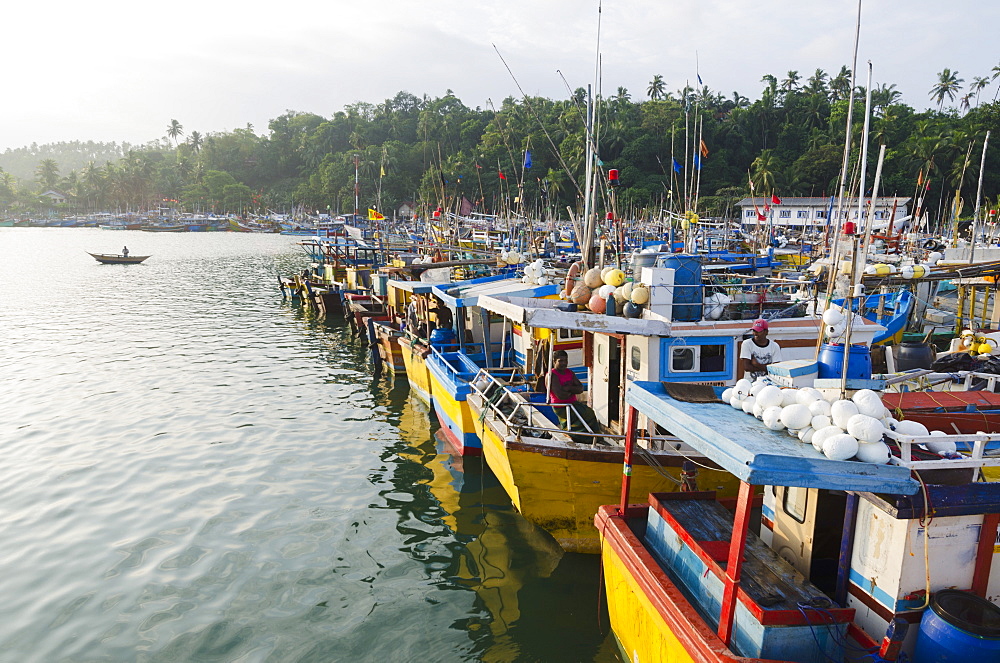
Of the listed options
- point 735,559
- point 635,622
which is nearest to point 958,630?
point 735,559

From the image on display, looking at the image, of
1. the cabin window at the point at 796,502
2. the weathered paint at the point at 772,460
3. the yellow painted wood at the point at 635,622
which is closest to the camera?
the weathered paint at the point at 772,460

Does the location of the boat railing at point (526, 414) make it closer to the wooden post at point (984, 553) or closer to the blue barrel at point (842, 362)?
the blue barrel at point (842, 362)

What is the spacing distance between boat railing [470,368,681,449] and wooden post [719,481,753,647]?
11.1ft

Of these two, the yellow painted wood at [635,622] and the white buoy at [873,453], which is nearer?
the white buoy at [873,453]

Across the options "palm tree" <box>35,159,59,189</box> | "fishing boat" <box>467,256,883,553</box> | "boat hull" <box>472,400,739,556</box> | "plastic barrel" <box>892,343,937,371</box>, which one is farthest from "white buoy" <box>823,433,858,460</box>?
"palm tree" <box>35,159,59,189</box>

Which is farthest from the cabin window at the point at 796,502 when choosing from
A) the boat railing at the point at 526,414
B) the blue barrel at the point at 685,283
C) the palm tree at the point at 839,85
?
the palm tree at the point at 839,85

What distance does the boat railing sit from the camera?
912 centimetres

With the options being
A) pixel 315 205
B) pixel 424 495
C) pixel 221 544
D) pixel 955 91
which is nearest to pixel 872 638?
pixel 424 495

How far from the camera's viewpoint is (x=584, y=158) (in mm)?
52469

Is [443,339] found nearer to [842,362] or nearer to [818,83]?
[842,362]

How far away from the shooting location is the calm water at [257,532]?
8.26 m

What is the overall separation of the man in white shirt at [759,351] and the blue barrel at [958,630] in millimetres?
4622

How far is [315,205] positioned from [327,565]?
131 meters

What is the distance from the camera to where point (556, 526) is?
31.4 feet
